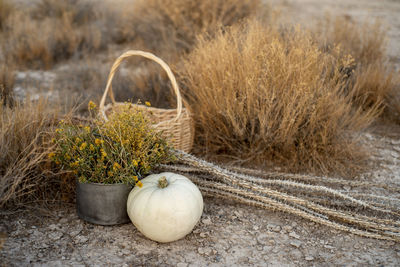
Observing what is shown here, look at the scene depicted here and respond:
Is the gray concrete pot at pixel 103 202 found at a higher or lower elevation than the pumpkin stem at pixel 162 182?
lower

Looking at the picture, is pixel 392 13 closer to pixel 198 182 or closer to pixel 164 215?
pixel 198 182

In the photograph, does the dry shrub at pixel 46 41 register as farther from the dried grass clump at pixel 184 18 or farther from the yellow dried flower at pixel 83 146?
the yellow dried flower at pixel 83 146

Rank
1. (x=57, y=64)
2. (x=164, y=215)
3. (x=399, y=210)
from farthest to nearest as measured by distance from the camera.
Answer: (x=57, y=64)
(x=399, y=210)
(x=164, y=215)

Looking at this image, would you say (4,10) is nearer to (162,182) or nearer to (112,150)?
(112,150)

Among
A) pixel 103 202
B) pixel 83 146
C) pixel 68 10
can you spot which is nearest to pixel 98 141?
pixel 83 146

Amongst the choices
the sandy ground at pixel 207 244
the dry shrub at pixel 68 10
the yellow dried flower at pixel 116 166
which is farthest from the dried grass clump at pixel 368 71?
the dry shrub at pixel 68 10

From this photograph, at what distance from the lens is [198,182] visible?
2605mm

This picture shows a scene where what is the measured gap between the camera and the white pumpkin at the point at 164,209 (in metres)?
2.08


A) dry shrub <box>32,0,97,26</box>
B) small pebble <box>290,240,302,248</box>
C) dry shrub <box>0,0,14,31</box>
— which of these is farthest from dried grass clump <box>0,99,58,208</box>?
dry shrub <box>32,0,97,26</box>

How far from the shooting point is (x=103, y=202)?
2.24m

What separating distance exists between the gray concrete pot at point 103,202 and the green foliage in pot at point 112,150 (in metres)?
0.05

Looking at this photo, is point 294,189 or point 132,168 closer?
point 132,168

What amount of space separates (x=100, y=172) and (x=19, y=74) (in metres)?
3.36

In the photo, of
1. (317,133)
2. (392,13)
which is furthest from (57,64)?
(392,13)
